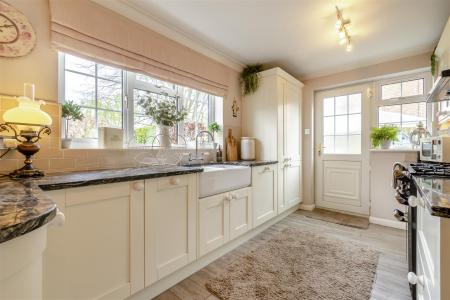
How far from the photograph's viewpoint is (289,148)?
301cm

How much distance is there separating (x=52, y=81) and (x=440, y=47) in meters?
3.46

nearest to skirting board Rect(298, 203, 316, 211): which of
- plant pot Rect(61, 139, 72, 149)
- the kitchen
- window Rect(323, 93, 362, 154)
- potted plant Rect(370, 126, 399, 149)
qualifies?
the kitchen

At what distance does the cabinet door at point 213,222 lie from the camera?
5.63ft

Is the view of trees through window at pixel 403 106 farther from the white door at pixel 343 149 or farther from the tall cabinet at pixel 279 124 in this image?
the tall cabinet at pixel 279 124

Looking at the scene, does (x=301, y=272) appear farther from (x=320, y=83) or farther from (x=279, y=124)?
(x=320, y=83)

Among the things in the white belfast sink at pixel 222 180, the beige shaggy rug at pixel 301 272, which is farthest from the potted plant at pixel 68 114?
the beige shaggy rug at pixel 301 272

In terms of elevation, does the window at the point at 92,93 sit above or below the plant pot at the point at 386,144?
above

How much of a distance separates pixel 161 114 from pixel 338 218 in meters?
2.79

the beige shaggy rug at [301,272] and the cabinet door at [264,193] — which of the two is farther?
the cabinet door at [264,193]

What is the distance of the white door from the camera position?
3.05 metres

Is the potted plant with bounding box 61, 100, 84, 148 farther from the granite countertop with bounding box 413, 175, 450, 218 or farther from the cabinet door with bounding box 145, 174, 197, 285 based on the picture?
the granite countertop with bounding box 413, 175, 450, 218

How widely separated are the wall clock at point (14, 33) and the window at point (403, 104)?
3.80 metres

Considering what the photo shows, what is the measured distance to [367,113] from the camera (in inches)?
118

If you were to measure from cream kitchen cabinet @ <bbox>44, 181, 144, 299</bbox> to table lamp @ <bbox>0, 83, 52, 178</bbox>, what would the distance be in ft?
1.42
